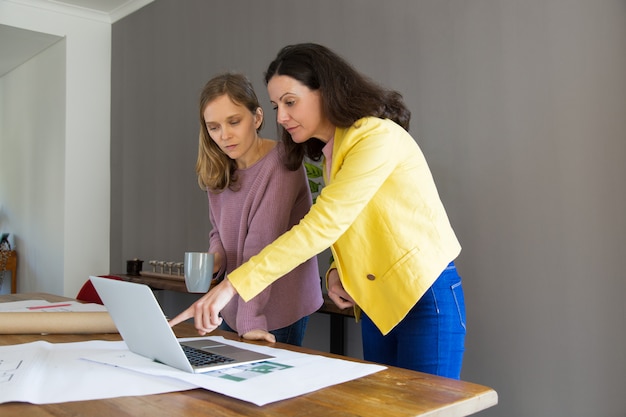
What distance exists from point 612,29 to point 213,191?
1.49m

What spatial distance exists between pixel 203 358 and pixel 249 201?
0.55 m

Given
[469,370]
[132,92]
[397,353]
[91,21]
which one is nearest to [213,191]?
[397,353]

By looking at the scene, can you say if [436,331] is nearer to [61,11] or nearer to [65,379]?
[65,379]

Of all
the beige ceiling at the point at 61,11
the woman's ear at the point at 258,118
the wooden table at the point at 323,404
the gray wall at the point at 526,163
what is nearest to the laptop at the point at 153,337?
the wooden table at the point at 323,404

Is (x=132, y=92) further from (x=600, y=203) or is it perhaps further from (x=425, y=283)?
(x=425, y=283)

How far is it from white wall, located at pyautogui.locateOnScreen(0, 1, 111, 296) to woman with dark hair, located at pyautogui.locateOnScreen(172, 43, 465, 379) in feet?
13.2

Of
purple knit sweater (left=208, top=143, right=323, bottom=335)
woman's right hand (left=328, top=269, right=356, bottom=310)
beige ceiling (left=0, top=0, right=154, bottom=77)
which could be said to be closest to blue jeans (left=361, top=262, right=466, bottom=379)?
woman's right hand (left=328, top=269, right=356, bottom=310)

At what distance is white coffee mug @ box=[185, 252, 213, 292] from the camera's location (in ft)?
4.76

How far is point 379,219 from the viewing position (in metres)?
1.38

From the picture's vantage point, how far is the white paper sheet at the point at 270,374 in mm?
961

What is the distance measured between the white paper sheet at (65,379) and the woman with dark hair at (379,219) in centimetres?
20

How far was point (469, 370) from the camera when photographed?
2.57m

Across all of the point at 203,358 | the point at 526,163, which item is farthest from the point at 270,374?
the point at 526,163

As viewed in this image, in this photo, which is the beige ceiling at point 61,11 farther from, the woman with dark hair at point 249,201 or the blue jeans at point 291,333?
the blue jeans at point 291,333
